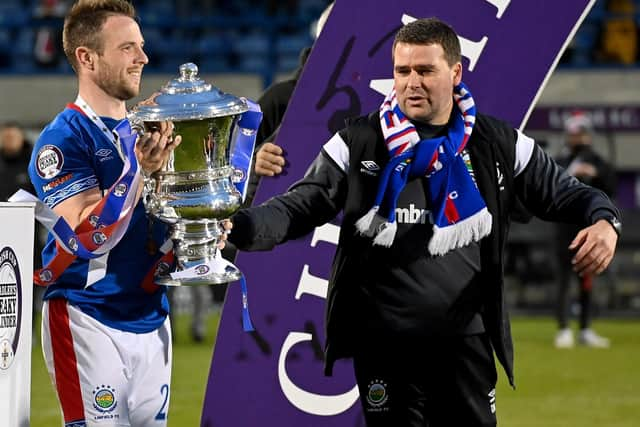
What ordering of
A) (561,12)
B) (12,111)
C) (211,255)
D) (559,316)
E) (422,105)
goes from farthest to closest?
(12,111)
(559,316)
(561,12)
(422,105)
(211,255)

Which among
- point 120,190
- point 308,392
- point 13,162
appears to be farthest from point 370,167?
point 13,162

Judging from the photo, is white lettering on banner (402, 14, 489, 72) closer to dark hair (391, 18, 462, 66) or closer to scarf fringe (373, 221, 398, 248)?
dark hair (391, 18, 462, 66)

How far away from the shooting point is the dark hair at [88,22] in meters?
4.55

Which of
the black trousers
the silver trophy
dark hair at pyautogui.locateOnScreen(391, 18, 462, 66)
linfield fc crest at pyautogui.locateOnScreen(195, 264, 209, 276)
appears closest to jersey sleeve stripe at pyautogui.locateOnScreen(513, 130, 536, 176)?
dark hair at pyautogui.locateOnScreen(391, 18, 462, 66)

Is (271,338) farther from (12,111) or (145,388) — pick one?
(12,111)

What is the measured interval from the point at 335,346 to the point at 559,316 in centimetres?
918

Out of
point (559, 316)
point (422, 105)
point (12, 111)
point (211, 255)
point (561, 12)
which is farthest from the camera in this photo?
point (12, 111)

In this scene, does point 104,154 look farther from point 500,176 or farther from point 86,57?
point 500,176

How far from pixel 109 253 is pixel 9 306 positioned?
578 mm

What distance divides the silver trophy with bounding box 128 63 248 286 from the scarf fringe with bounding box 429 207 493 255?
690 mm

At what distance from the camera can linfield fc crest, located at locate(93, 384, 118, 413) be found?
4461 millimetres

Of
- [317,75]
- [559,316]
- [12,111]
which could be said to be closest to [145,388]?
[317,75]

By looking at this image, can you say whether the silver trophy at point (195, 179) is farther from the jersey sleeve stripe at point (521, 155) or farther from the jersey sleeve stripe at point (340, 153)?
the jersey sleeve stripe at point (521, 155)

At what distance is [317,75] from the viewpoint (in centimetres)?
588
